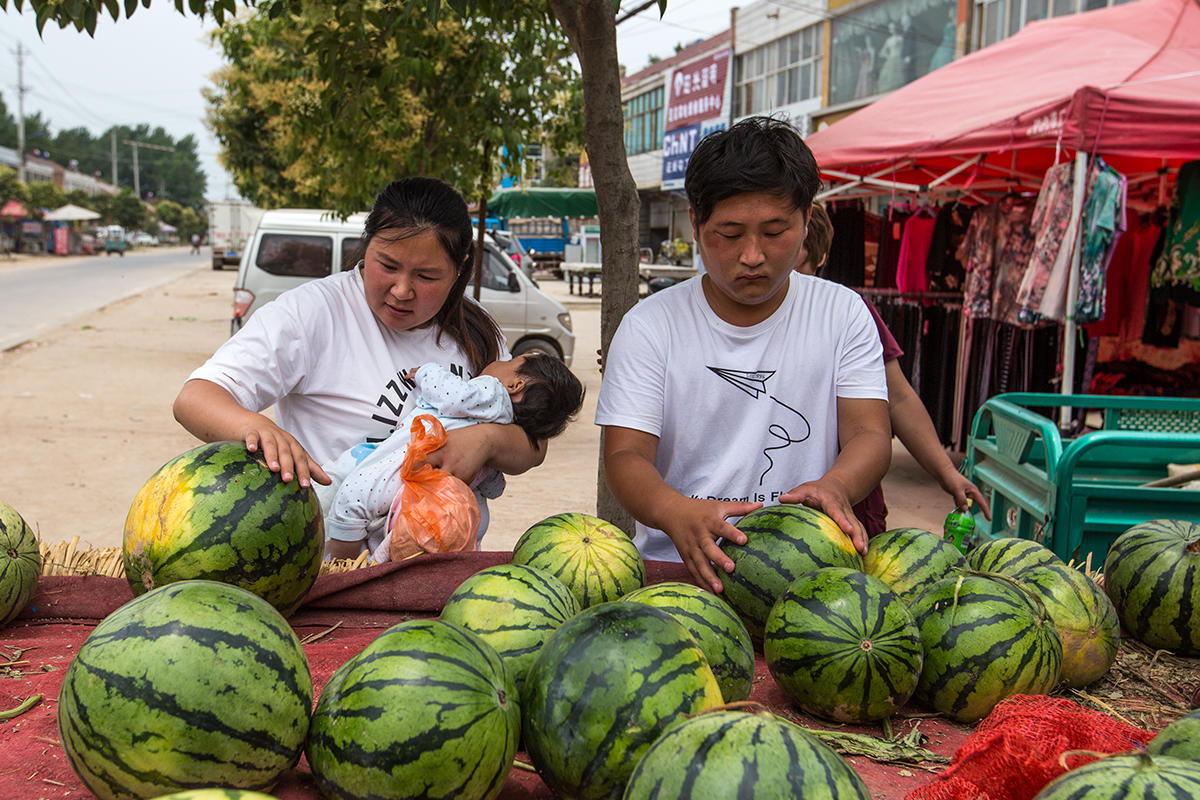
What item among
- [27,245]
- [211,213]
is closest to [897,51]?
[211,213]

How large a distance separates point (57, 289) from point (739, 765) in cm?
3493

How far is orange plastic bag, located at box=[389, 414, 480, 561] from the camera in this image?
2.61 metres

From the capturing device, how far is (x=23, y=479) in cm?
787

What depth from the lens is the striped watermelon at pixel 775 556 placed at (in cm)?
194

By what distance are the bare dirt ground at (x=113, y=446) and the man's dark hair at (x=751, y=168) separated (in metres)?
2.19

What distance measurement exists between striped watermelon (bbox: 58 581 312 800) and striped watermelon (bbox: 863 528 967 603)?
128 cm

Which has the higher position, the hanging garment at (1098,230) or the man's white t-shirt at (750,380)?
the hanging garment at (1098,230)

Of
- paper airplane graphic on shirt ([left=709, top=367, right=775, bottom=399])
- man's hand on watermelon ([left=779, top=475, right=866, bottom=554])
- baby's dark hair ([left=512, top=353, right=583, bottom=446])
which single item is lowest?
man's hand on watermelon ([left=779, top=475, right=866, bottom=554])

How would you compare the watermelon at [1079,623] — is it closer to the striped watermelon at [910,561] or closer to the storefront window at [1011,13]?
the striped watermelon at [910,561]

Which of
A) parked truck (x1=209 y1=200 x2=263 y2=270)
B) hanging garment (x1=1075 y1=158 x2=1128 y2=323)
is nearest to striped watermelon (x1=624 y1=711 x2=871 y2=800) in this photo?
hanging garment (x1=1075 y1=158 x2=1128 y2=323)

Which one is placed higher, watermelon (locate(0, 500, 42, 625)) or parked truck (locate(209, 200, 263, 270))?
parked truck (locate(209, 200, 263, 270))

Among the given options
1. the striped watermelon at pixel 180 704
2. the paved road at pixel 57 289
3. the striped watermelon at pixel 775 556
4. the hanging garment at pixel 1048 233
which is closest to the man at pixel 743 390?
the striped watermelon at pixel 775 556

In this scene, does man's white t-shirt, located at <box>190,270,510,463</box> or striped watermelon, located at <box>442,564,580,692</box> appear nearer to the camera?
striped watermelon, located at <box>442,564,580,692</box>

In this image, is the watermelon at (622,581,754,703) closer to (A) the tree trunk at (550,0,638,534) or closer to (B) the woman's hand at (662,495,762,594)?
(B) the woman's hand at (662,495,762,594)
